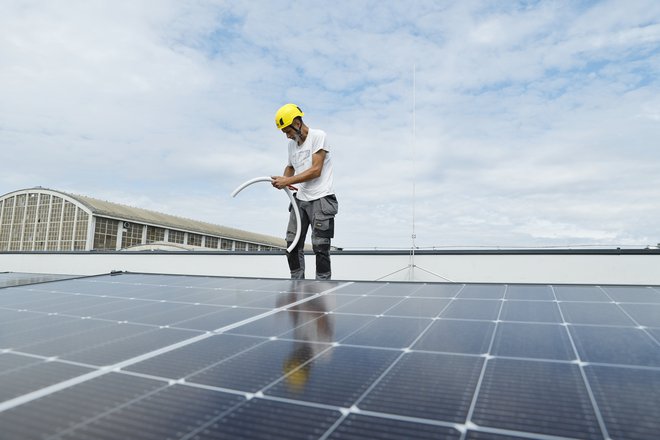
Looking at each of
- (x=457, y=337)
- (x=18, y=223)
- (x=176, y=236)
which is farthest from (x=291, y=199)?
(x=18, y=223)

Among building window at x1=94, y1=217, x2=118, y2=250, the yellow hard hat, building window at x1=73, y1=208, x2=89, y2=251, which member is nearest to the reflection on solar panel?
the yellow hard hat

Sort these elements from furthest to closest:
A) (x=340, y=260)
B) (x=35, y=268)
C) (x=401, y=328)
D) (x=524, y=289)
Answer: (x=35, y=268) < (x=340, y=260) < (x=524, y=289) < (x=401, y=328)

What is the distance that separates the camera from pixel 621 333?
6.65 ft

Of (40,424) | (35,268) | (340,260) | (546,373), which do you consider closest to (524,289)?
(546,373)

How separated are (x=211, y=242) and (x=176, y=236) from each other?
184 inches

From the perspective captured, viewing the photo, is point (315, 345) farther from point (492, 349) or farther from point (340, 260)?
point (340, 260)

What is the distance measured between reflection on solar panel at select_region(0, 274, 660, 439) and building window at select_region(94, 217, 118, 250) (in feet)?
120

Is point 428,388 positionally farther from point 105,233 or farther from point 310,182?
point 105,233

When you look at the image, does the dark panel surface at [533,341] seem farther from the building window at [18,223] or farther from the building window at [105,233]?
the building window at [18,223]

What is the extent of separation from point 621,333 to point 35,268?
11944 mm

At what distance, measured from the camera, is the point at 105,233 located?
3606cm

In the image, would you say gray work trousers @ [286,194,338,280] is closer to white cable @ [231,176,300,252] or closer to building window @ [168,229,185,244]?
white cable @ [231,176,300,252]

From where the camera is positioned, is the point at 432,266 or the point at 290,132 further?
the point at 432,266

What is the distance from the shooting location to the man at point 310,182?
478 cm
